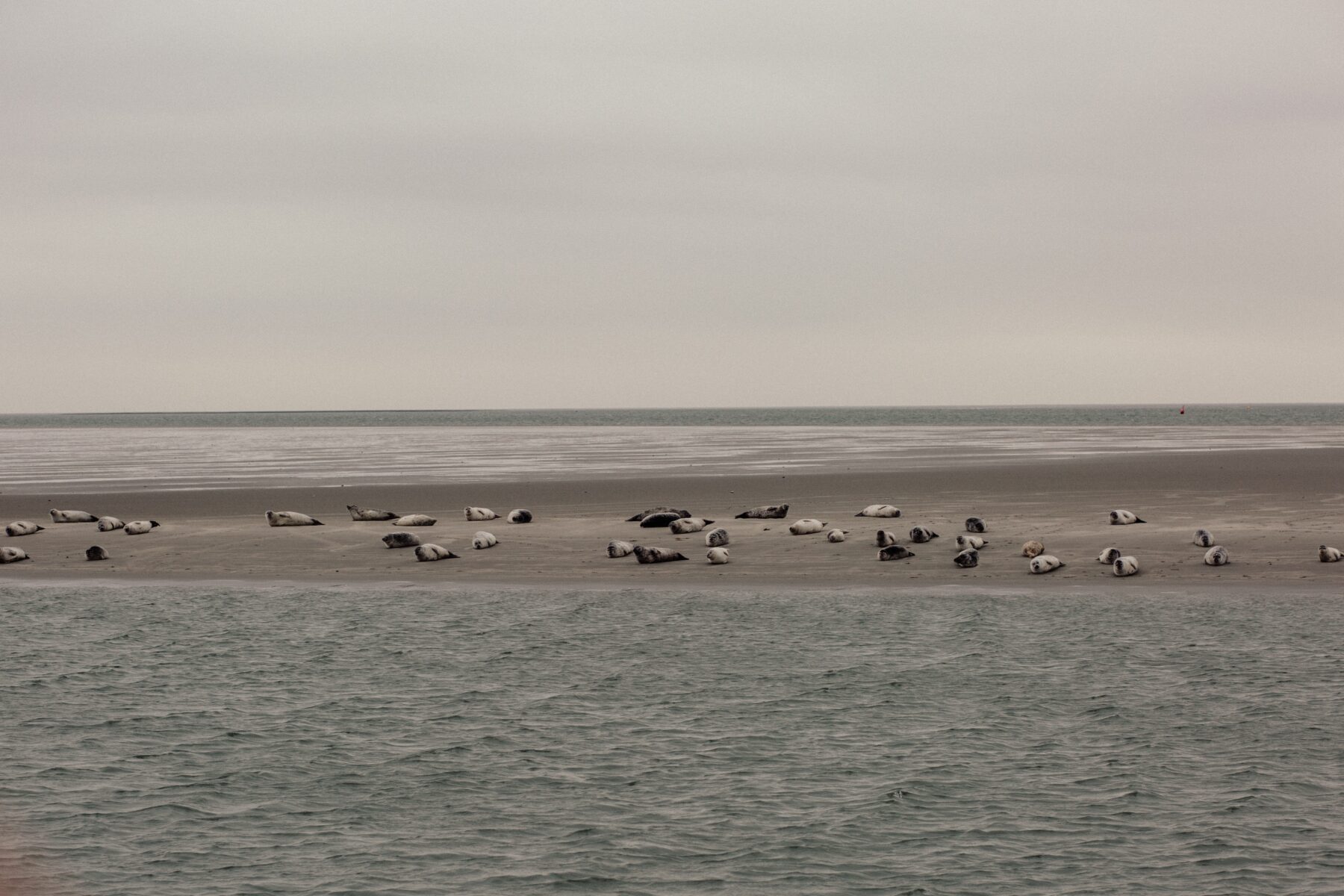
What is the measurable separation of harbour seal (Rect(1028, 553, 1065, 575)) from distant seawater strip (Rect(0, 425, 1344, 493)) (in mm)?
24560

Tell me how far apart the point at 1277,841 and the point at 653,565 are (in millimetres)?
16225

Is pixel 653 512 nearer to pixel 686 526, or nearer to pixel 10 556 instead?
pixel 686 526

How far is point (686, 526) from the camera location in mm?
28266

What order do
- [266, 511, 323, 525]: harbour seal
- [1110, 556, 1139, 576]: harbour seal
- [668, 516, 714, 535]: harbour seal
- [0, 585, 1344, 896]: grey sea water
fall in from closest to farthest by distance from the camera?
[0, 585, 1344, 896]: grey sea water < [1110, 556, 1139, 576]: harbour seal < [668, 516, 714, 535]: harbour seal < [266, 511, 323, 525]: harbour seal

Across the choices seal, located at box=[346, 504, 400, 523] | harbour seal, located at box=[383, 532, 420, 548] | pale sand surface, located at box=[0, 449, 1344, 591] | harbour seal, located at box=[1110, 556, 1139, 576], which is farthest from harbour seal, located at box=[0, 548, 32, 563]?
harbour seal, located at box=[1110, 556, 1139, 576]

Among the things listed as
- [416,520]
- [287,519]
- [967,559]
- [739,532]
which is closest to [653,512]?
[739,532]

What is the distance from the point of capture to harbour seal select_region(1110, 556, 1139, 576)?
2216cm

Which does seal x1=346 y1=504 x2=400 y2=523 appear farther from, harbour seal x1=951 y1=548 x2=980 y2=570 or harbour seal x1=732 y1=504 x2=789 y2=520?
harbour seal x1=951 y1=548 x2=980 y2=570

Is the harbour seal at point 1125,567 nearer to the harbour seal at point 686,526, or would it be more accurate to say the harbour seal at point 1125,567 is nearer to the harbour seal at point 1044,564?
the harbour seal at point 1044,564

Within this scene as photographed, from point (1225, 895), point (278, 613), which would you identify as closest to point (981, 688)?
point (1225, 895)

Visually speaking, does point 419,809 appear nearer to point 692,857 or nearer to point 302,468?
point 692,857

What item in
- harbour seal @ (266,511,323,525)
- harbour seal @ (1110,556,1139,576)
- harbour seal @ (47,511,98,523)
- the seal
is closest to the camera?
harbour seal @ (1110,556,1139,576)

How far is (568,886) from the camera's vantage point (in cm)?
845

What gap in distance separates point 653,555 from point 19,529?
1569 centimetres
